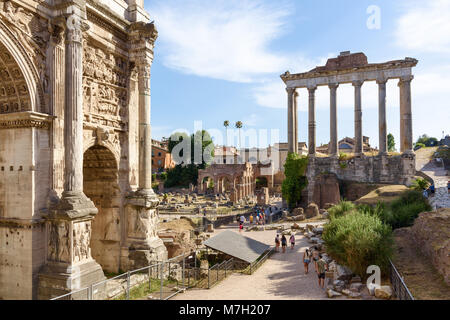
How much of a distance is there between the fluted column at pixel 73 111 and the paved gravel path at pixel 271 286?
14.9 ft

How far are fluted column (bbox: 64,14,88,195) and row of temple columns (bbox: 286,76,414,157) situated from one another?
22816 mm

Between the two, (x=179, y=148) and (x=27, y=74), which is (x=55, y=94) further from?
(x=179, y=148)

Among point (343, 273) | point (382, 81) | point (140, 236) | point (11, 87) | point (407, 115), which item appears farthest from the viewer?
point (382, 81)

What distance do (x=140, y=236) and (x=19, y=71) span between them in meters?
6.07

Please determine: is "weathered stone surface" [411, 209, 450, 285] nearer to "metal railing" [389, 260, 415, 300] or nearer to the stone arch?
"metal railing" [389, 260, 415, 300]

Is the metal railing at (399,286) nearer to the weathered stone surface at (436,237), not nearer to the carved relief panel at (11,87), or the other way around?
the weathered stone surface at (436,237)

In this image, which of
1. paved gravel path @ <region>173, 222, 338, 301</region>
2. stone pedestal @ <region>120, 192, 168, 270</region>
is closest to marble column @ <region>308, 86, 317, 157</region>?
paved gravel path @ <region>173, 222, 338, 301</region>

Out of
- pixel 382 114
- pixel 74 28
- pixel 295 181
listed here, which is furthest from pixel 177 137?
pixel 74 28

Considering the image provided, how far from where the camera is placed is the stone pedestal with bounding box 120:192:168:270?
1061 cm

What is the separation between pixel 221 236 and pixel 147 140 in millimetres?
5473

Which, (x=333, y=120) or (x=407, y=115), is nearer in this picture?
(x=407, y=115)

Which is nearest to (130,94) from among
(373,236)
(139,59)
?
(139,59)

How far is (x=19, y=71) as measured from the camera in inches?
303

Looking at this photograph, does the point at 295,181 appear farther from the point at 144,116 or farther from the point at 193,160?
the point at 193,160
